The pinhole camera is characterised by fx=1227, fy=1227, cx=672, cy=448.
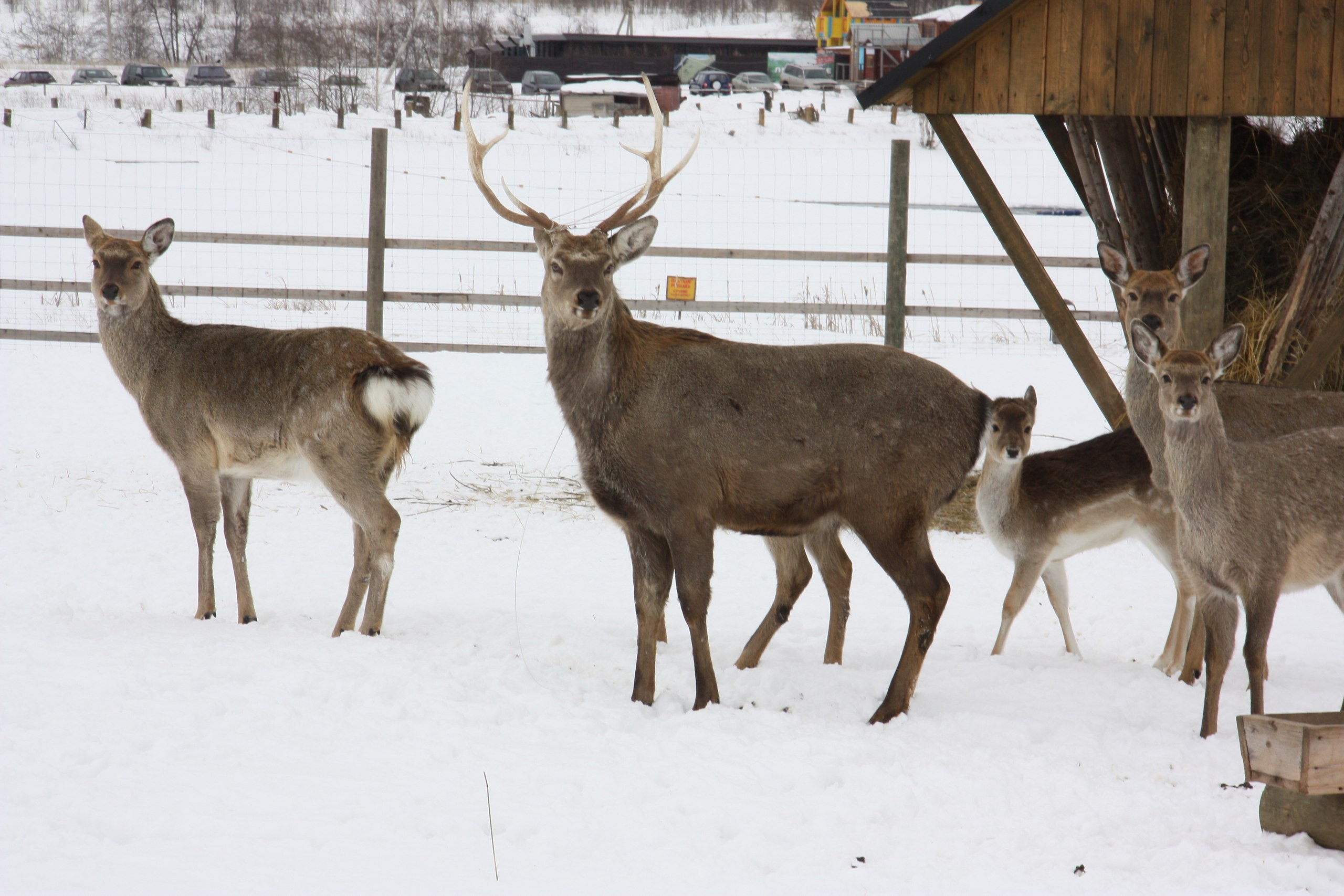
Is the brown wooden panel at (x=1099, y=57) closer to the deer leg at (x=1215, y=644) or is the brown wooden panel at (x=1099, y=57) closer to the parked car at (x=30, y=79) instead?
the deer leg at (x=1215, y=644)

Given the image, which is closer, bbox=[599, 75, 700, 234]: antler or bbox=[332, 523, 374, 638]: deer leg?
bbox=[599, 75, 700, 234]: antler

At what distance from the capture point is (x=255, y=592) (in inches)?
290

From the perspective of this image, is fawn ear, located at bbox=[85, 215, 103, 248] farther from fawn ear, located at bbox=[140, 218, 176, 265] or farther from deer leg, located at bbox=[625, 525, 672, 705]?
deer leg, located at bbox=[625, 525, 672, 705]

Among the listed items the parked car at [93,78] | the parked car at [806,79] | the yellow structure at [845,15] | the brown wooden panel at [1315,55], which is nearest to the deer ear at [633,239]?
the brown wooden panel at [1315,55]

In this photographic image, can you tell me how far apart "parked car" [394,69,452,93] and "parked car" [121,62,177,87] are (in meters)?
8.60

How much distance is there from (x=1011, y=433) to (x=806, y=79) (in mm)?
52264

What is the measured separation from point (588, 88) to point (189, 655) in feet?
134

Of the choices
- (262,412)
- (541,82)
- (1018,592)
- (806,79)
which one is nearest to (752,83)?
(806,79)

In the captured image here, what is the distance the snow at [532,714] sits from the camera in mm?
3805

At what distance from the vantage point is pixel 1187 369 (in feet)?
17.0

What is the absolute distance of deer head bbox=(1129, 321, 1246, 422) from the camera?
5180mm

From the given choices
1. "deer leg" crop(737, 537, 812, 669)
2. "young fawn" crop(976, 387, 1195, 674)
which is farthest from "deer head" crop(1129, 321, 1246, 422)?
"deer leg" crop(737, 537, 812, 669)

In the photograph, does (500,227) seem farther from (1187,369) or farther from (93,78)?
(93,78)

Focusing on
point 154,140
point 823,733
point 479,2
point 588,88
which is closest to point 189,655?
point 823,733
